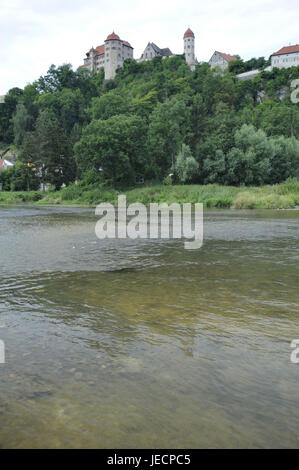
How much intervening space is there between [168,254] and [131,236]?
632 cm

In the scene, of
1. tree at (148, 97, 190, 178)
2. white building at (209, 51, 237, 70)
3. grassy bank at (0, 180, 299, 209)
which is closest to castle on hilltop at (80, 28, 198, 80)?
white building at (209, 51, 237, 70)

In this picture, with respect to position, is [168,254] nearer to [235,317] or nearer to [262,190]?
[235,317]

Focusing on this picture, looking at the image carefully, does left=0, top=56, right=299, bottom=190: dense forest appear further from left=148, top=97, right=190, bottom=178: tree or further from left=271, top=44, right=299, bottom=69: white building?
left=271, top=44, right=299, bottom=69: white building

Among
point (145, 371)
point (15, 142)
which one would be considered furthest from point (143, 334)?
point (15, 142)

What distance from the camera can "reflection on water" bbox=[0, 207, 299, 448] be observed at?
369 cm

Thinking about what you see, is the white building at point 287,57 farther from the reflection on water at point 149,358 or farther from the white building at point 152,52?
the reflection on water at point 149,358

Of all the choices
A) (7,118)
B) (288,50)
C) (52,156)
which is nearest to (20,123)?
(7,118)

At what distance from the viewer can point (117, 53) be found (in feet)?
559

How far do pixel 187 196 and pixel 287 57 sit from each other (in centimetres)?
10338

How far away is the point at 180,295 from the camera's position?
8.56 metres

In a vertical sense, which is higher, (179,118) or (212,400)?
(179,118)

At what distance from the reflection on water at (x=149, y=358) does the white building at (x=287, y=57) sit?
141573 millimetres

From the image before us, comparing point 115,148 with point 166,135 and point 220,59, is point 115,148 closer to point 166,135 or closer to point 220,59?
point 166,135

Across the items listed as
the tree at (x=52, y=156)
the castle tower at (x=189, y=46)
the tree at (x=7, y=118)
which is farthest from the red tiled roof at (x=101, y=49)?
the tree at (x=52, y=156)
